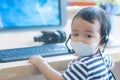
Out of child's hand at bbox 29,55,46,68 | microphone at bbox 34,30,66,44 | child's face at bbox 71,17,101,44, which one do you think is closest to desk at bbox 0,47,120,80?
child's hand at bbox 29,55,46,68

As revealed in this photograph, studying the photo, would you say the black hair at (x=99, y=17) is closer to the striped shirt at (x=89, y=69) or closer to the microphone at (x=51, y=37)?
the striped shirt at (x=89, y=69)

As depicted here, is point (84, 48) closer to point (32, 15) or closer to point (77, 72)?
point (77, 72)

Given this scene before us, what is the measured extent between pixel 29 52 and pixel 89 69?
0.29 meters

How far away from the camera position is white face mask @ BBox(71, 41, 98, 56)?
2.96 feet

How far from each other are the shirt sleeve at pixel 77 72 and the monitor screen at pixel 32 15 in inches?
19.9

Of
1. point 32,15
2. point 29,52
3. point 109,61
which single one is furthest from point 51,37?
point 109,61

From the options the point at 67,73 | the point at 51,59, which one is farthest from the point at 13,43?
the point at 67,73

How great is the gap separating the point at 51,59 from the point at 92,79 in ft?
0.62

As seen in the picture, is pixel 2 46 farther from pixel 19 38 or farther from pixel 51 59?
pixel 51 59

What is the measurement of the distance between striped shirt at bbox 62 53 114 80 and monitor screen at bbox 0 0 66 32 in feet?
1.65

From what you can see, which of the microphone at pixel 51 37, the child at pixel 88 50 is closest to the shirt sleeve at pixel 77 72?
the child at pixel 88 50

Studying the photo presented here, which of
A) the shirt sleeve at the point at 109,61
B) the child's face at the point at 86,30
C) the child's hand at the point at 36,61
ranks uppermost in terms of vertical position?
the child's face at the point at 86,30

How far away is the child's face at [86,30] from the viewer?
2.93 feet

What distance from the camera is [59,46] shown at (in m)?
1.15
